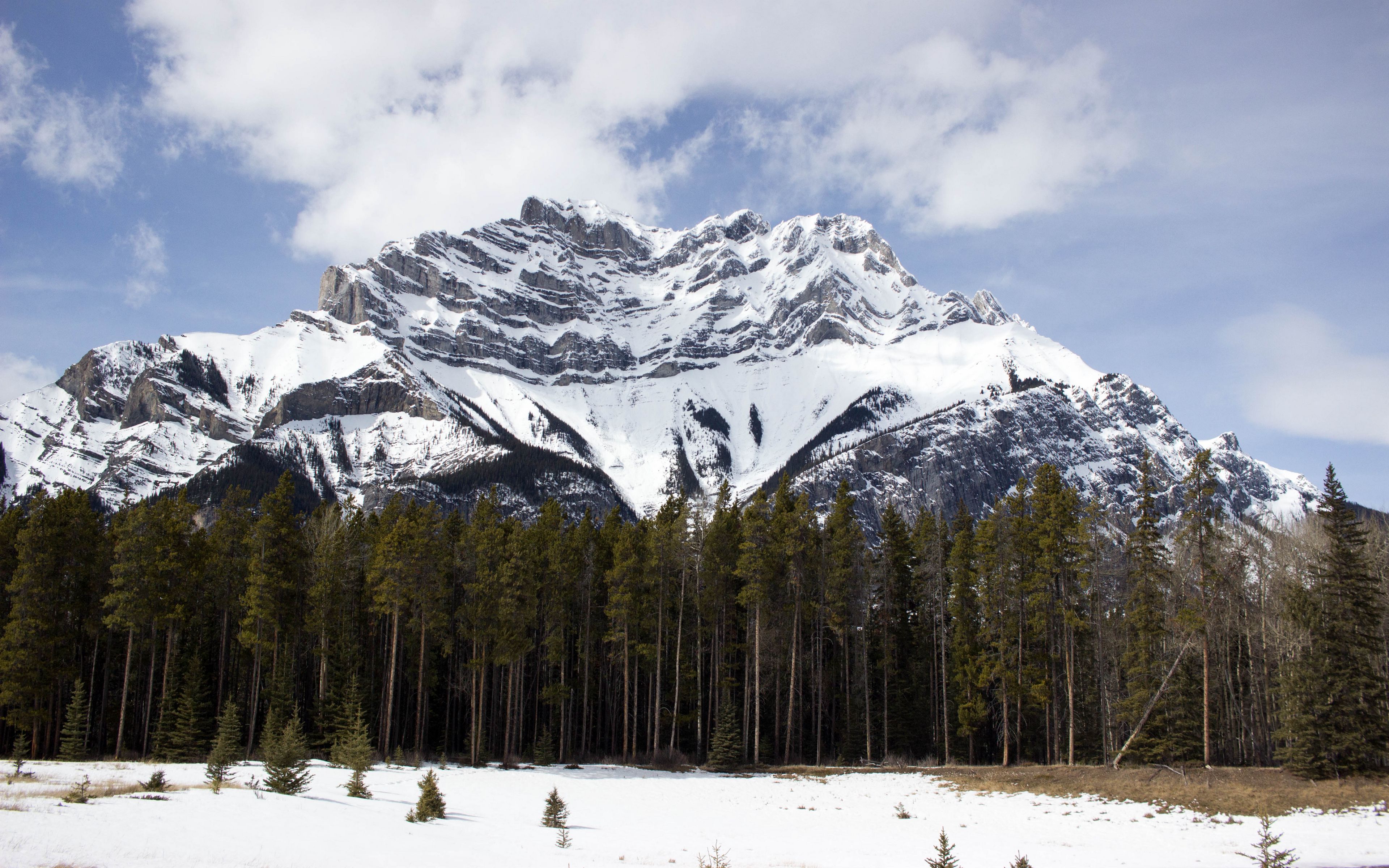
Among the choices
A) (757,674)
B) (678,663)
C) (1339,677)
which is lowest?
(757,674)

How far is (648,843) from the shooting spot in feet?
69.3

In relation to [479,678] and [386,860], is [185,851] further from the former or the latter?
[479,678]

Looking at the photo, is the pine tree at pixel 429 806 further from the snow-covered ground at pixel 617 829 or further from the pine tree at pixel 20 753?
the pine tree at pixel 20 753

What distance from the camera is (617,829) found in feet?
78.1

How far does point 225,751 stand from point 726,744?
2219 cm

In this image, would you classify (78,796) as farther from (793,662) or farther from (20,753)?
(793,662)

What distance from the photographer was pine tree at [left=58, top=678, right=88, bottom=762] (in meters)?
35.8

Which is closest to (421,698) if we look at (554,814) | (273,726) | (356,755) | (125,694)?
(273,726)

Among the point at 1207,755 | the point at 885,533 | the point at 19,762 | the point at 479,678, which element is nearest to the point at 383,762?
the point at 479,678

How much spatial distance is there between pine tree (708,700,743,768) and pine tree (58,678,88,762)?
2758 centimetres

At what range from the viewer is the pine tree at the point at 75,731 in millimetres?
35812

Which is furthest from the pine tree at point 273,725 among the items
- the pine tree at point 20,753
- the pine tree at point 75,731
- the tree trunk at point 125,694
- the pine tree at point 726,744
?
the pine tree at point 726,744

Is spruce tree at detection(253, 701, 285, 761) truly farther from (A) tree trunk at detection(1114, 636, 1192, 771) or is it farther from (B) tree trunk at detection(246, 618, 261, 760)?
(A) tree trunk at detection(1114, 636, 1192, 771)

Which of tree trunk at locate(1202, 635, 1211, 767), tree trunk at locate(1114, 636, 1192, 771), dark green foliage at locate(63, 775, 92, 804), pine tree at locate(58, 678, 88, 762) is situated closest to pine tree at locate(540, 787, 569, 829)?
dark green foliage at locate(63, 775, 92, 804)
